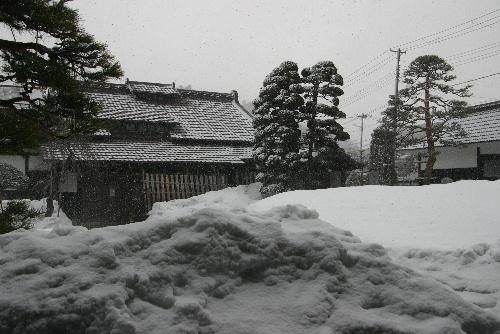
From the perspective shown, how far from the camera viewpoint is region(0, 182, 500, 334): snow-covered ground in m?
2.10

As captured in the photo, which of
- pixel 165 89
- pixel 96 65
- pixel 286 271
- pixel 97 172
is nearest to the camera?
pixel 286 271

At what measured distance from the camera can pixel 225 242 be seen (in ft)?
9.00

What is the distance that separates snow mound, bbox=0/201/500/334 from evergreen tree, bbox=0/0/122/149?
3188mm

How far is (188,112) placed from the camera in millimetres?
22047

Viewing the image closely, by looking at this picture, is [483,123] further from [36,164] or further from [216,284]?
[36,164]

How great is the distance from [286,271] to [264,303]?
35 cm

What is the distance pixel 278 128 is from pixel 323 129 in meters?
1.95

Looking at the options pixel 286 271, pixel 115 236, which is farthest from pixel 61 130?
pixel 286 271

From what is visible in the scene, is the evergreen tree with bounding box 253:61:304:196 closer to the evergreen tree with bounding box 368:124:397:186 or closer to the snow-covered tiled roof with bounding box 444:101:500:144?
the evergreen tree with bounding box 368:124:397:186

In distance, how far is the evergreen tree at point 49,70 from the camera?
5.16 m

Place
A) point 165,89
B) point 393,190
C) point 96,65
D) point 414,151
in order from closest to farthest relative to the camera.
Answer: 1. point 96,65
2. point 393,190
3. point 165,89
4. point 414,151

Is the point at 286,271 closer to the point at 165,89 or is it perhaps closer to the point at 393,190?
the point at 393,190

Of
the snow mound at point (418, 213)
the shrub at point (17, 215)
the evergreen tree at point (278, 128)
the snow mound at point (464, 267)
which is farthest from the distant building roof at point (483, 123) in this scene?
the shrub at point (17, 215)

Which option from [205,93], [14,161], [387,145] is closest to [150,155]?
[14,161]
